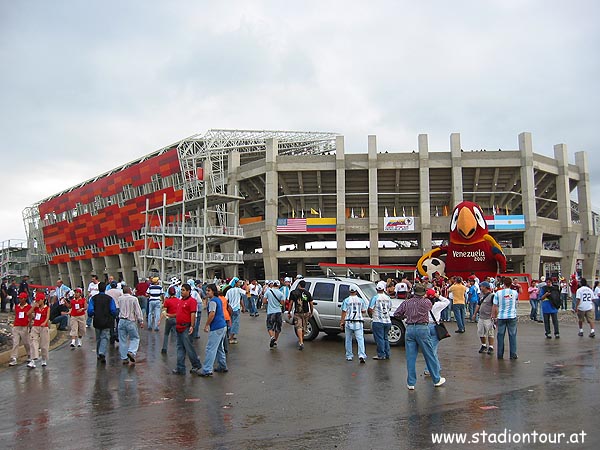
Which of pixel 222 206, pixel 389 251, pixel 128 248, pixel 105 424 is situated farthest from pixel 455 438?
pixel 128 248

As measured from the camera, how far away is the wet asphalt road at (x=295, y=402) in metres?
5.85

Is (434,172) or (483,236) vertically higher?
(434,172)

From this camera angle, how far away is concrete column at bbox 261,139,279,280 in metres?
49.7

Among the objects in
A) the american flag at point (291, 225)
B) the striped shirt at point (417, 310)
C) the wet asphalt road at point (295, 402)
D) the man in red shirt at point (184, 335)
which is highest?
the american flag at point (291, 225)

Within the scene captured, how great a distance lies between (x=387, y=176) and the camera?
170 ft

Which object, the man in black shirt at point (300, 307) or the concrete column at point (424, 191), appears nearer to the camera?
the man in black shirt at point (300, 307)

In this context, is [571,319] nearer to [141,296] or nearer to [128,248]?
[141,296]

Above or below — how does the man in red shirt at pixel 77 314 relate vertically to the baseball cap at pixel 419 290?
below

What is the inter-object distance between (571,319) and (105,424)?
19.2 metres

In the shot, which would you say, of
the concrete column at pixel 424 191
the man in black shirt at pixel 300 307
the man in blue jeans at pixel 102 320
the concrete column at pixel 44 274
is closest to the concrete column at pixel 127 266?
the concrete column at pixel 44 274

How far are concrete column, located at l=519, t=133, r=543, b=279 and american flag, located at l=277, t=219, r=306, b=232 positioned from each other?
20.1 meters

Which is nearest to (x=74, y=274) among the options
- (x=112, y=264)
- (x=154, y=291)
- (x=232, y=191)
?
(x=112, y=264)

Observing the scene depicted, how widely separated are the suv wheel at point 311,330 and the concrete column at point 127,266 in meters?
53.3

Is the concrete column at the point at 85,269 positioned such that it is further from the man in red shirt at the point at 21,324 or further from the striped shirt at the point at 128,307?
the striped shirt at the point at 128,307
